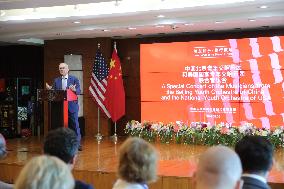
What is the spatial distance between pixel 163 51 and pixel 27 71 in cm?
413

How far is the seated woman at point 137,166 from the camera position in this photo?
240cm

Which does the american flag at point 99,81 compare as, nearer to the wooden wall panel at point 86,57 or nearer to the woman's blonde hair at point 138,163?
the wooden wall panel at point 86,57

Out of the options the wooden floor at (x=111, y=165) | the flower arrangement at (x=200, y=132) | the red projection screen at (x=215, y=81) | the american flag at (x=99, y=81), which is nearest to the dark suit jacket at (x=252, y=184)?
the wooden floor at (x=111, y=165)

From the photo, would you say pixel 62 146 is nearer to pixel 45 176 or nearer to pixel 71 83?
pixel 45 176

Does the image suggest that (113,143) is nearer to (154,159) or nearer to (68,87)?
(68,87)

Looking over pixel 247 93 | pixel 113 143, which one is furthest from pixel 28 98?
pixel 247 93

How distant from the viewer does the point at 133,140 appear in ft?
8.18

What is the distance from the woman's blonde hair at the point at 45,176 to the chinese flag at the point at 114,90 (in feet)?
27.6

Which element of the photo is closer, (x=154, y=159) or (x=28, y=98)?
(x=154, y=159)

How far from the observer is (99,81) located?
9.98 metres

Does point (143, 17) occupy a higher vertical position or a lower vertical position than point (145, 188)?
higher

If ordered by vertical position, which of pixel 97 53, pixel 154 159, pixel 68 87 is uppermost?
pixel 97 53

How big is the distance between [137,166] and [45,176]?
0.88 m

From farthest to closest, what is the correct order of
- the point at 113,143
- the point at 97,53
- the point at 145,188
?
the point at 97,53 < the point at 113,143 < the point at 145,188
